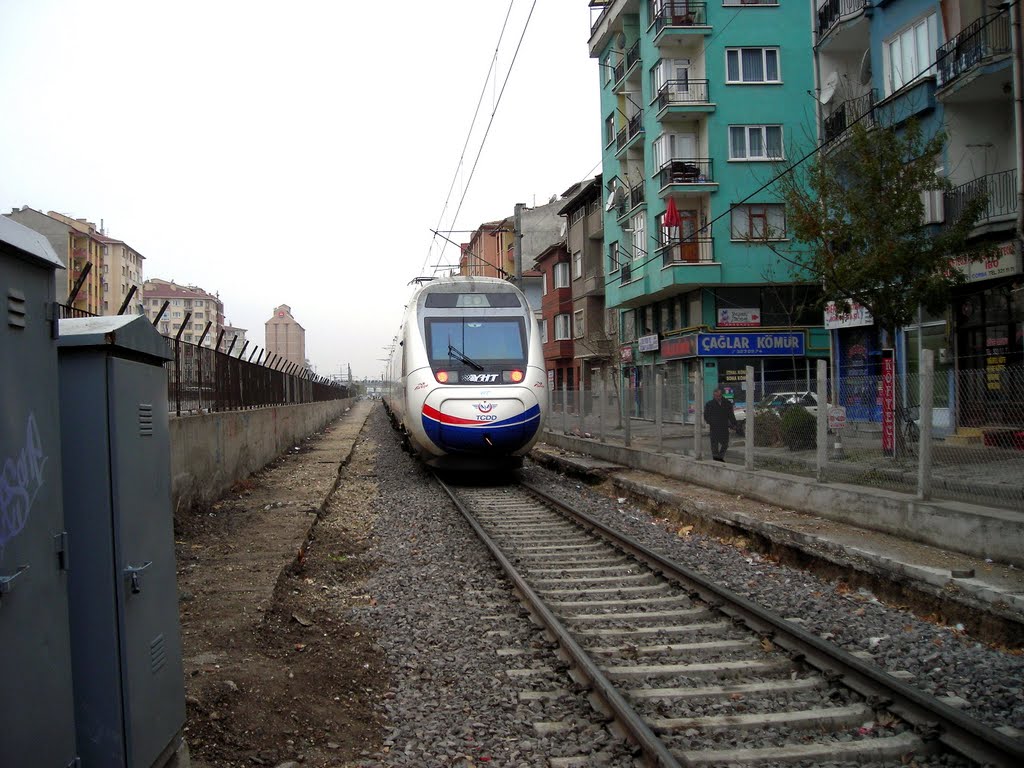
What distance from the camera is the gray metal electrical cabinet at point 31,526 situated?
2348 millimetres

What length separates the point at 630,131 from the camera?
3675cm

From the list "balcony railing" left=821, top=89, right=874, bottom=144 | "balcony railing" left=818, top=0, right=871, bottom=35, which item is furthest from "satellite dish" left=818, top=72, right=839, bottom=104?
"balcony railing" left=818, top=0, right=871, bottom=35

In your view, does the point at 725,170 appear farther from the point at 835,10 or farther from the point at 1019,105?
the point at 1019,105

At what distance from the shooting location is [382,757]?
14.1 ft

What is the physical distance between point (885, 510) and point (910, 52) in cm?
1459

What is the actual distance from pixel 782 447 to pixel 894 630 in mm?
5924

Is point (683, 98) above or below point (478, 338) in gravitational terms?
above

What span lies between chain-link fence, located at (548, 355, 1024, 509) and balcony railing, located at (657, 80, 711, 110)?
1900 centimetres

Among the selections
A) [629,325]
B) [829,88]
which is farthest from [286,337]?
[829,88]

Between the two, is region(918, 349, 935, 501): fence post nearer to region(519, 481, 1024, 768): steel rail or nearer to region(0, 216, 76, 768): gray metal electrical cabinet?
region(519, 481, 1024, 768): steel rail

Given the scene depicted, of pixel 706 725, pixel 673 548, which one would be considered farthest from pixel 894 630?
pixel 673 548

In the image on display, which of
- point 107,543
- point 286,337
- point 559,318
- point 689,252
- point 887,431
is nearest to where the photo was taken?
point 107,543

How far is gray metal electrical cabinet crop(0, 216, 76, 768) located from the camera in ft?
7.70

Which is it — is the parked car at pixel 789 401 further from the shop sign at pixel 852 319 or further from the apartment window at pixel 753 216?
the apartment window at pixel 753 216
